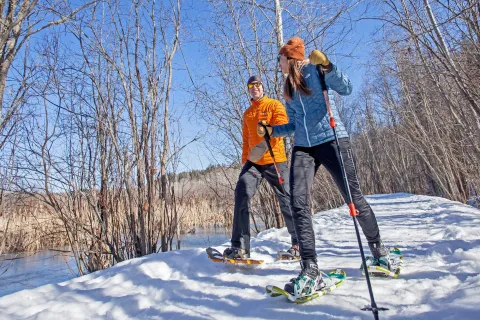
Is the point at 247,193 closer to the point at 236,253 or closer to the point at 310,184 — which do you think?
the point at 236,253

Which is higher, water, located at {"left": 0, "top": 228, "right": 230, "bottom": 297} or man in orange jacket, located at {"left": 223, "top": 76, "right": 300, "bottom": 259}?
man in orange jacket, located at {"left": 223, "top": 76, "right": 300, "bottom": 259}

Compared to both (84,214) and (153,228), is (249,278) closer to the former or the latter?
(153,228)

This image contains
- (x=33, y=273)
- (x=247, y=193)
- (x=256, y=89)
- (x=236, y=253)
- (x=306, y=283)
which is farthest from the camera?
(x=33, y=273)

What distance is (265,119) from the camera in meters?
3.33

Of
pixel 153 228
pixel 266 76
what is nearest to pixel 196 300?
pixel 153 228

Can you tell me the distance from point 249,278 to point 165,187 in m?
2.64

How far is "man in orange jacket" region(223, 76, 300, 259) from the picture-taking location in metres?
3.20

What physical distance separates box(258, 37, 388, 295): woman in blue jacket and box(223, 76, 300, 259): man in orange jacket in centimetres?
79

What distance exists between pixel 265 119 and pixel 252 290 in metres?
1.63

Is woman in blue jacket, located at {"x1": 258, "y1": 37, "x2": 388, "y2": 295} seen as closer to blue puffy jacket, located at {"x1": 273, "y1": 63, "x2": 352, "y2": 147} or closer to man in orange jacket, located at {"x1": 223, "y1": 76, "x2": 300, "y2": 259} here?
blue puffy jacket, located at {"x1": 273, "y1": 63, "x2": 352, "y2": 147}

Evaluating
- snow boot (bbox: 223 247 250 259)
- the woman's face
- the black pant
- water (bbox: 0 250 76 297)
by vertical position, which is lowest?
water (bbox: 0 250 76 297)

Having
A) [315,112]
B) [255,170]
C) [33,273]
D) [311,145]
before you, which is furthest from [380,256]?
[33,273]

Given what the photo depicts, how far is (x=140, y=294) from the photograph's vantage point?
2.50 m

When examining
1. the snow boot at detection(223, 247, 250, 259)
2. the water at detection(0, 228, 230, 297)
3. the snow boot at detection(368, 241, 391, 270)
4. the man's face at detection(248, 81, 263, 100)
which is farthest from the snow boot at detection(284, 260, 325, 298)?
the water at detection(0, 228, 230, 297)
